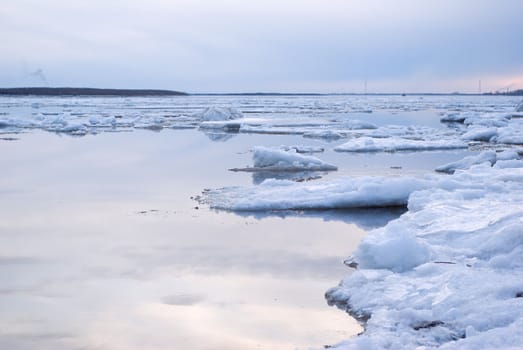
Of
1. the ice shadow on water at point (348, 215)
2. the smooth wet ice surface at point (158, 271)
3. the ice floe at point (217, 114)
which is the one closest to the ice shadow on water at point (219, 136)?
the ice floe at point (217, 114)

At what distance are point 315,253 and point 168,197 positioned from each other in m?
3.54

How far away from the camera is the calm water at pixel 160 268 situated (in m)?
3.98

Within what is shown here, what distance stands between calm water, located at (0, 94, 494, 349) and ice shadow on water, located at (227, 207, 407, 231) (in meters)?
0.04

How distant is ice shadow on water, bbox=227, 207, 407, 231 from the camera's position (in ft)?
23.9

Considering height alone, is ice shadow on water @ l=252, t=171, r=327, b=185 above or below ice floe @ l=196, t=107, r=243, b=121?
below

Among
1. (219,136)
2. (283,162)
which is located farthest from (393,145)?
(219,136)

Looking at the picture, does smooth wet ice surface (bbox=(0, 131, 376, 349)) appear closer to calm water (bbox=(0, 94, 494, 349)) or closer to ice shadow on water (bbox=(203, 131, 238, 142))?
calm water (bbox=(0, 94, 494, 349))

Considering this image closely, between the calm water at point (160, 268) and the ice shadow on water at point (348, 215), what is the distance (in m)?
0.04

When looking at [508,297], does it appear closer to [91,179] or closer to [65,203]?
[65,203]

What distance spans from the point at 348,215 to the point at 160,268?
2981mm

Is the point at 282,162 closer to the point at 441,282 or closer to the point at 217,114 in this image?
the point at 441,282

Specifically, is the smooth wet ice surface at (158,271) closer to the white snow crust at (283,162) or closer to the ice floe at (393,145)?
the white snow crust at (283,162)

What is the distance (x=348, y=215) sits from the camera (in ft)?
24.8

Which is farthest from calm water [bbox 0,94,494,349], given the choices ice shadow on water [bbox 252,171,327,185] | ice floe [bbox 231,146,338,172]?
ice floe [bbox 231,146,338,172]
